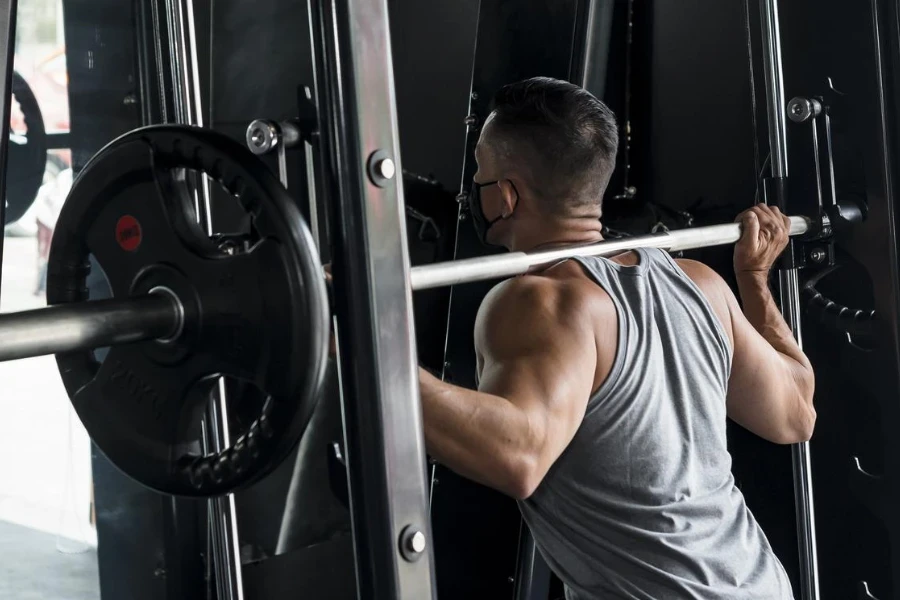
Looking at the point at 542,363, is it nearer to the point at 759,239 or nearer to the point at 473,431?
the point at 473,431

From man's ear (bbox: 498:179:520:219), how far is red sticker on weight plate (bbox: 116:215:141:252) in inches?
30.1

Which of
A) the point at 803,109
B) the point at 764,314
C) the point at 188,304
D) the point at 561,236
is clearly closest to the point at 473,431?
the point at 188,304

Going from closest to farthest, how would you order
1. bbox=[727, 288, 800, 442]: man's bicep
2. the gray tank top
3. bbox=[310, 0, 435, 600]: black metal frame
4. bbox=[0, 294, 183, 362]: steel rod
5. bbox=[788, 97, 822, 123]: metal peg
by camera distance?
bbox=[0, 294, 183, 362]: steel rod
bbox=[310, 0, 435, 600]: black metal frame
the gray tank top
bbox=[727, 288, 800, 442]: man's bicep
bbox=[788, 97, 822, 123]: metal peg

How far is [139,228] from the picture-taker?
42.0 inches

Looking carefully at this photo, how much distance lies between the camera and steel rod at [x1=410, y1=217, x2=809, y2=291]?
122cm

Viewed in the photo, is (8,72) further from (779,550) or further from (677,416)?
(779,550)

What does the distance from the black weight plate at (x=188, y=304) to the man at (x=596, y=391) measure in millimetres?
269

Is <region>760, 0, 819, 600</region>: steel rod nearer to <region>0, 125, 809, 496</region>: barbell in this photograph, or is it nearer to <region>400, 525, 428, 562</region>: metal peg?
<region>400, 525, 428, 562</region>: metal peg

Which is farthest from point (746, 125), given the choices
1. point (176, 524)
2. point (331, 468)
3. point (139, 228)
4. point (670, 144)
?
point (139, 228)

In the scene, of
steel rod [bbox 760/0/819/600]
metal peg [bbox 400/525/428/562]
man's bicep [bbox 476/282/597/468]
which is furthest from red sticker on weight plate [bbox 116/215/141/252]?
steel rod [bbox 760/0/819/600]

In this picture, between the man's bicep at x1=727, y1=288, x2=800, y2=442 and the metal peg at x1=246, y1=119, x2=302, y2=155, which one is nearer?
the metal peg at x1=246, y1=119, x2=302, y2=155

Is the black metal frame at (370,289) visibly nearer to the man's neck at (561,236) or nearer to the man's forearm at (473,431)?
the man's forearm at (473,431)

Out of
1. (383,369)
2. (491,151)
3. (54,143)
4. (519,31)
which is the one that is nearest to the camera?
(383,369)

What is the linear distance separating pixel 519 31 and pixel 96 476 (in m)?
1.33
